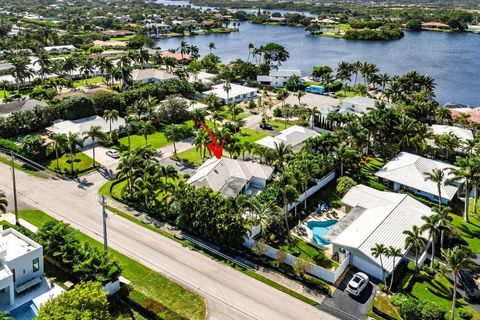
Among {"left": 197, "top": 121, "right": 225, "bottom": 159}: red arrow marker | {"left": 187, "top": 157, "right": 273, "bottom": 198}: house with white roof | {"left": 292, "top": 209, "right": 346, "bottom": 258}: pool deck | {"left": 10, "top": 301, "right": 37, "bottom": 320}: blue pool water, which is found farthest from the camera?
{"left": 197, "top": 121, "right": 225, "bottom": 159}: red arrow marker

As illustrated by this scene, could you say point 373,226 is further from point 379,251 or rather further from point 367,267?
point 379,251

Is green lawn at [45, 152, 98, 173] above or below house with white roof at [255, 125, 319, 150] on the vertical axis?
below

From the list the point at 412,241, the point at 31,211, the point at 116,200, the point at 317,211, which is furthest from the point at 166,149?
the point at 412,241

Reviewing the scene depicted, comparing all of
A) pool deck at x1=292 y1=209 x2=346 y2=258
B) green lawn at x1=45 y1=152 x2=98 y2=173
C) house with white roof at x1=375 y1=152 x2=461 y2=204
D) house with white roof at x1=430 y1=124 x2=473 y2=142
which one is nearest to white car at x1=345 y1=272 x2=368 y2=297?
pool deck at x1=292 y1=209 x2=346 y2=258

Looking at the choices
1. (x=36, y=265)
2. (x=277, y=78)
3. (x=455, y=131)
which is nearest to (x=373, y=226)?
(x=36, y=265)

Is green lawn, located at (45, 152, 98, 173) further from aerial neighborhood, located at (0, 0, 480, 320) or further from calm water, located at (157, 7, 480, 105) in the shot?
calm water, located at (157, 7, 480, 105)

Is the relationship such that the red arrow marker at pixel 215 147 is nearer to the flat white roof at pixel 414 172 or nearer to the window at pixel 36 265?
the flat white roof at pixel 414 172
